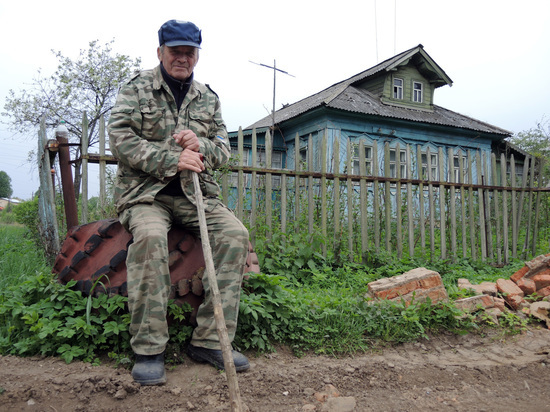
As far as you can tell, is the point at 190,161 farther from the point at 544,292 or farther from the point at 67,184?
the point at 544,292

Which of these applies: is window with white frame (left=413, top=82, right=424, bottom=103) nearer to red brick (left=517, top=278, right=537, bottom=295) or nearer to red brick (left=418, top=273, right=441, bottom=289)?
red brick (left=517, top=278, right=537, bottom=295)

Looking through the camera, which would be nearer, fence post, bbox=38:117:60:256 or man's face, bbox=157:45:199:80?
man's face, bbox=157:45:199:80

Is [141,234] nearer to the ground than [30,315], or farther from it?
farther from it

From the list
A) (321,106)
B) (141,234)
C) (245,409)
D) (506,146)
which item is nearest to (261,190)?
(141,234)

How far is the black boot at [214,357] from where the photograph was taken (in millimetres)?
2383

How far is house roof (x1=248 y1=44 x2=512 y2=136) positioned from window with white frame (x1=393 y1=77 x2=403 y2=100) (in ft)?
1.76

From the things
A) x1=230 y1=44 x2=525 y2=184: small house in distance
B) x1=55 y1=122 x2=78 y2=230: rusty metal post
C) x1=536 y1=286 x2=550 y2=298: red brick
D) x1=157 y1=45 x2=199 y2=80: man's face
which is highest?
x1=230 y1=44 x2=525 y2=184: small house in distance

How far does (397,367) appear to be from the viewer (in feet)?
8.78

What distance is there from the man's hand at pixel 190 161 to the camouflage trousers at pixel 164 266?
258 millimetres

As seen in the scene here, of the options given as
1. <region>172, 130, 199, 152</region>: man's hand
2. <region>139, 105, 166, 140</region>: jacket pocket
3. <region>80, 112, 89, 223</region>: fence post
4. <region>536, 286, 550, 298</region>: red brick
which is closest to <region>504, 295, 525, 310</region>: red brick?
<region>536, 286, 550, 298</region>: red brick

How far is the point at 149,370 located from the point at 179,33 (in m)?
1.99

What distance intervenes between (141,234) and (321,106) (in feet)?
36.4

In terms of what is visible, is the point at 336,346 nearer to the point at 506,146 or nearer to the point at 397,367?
the point at 397,367

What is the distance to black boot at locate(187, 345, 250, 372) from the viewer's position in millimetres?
2383
